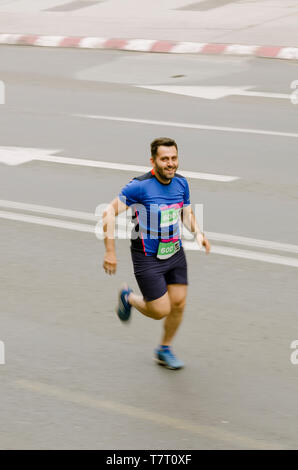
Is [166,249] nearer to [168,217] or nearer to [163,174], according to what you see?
[168,217]

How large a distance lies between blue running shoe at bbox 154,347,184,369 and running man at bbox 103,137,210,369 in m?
0.26

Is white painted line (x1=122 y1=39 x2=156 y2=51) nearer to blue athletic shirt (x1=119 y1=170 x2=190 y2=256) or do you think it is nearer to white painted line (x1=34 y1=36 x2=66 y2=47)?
white painted line (x1=34 y1=36 x2=66 y2=47)

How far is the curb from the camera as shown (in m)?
18.8

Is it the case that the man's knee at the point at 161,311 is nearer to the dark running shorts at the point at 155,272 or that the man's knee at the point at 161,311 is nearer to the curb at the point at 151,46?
the dark running shorts at the point at 155,272

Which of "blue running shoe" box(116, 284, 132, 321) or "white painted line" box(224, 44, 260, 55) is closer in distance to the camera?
"blue running shoe" box(116, 284, 132, 321)

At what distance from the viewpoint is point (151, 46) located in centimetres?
1972

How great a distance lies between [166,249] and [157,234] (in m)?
0.13

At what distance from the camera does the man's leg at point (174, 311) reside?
6930 millimetres

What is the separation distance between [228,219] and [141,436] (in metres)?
4.32

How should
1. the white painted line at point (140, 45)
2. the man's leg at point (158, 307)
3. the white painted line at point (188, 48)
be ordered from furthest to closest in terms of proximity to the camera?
the white painted line at point (140, 45) → the white painted line at point (188, 48) → the man's leg at point (158, 307)

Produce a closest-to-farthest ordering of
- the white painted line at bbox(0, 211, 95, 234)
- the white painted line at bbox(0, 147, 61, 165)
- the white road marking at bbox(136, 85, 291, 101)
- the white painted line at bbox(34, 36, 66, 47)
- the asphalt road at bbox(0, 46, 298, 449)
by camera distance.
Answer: the asphalt road at bbox(0, 46, 298, 449), the white painted line at bbox(0, 211, 95, 234), the white painted line at bbox(0, 147, 61, 165), the white road marking at bbox(136, 85, 291, 101), the white painted line at bbox(34, 36, 66, 47)

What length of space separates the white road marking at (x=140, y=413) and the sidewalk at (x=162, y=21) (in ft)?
42.5

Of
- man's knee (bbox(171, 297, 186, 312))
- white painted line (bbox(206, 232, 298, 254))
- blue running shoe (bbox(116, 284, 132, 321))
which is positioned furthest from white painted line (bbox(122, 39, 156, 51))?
man's knee (bbox(171, 297, 186, 312))

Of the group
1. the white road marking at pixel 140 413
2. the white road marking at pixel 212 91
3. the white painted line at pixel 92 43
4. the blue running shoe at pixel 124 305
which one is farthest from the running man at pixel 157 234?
the white painted line at pixel 92 43
